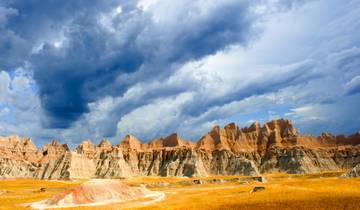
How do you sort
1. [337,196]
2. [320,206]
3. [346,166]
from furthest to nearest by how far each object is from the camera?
[346,166] < [337,196] < [320,206]

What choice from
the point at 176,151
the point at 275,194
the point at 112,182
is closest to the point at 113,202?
the point at 112,182

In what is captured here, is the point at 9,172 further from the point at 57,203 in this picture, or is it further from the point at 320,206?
the point at 320,206

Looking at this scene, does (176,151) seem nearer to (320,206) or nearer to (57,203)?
(57,203)

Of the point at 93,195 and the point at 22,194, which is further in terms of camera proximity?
the point at 22,194

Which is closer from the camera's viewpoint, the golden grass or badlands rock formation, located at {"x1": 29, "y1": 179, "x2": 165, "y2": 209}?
badlands rock formation, located at {"x1": 29, "y1": 179, "x2": 165, "y2": 209}

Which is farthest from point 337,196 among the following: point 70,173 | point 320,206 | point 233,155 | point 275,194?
point 233,155

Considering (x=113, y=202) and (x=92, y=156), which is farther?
(x=92, y=156)

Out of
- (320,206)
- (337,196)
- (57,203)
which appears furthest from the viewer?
(57,203)

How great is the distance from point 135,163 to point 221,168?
48.2m

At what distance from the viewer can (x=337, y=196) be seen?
37.4 meters

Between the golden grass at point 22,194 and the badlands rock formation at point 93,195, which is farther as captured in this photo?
the golden grass at point 22,194

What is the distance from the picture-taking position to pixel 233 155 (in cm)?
19850

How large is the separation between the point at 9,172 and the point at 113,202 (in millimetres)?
171266

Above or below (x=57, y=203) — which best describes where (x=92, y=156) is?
above
